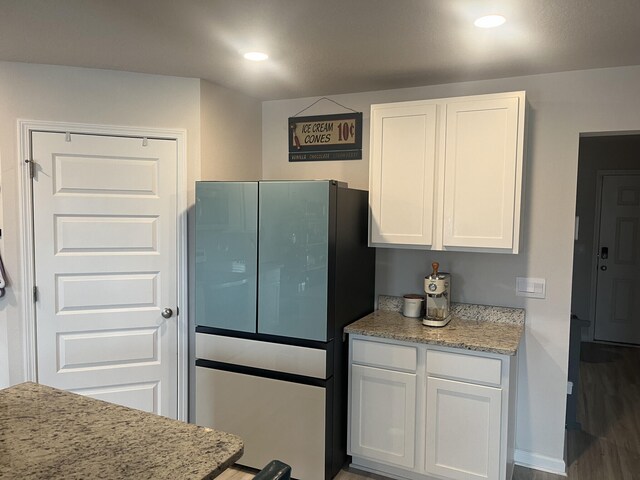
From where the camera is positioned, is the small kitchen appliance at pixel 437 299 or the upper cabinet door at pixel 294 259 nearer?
the upper cabinet door at pixel 294 259

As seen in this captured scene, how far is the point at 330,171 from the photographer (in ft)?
11.1

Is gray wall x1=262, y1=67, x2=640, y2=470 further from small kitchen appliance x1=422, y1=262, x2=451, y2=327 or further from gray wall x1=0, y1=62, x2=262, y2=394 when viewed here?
gray wall x1=0, y1=62, x2=262, y2=394

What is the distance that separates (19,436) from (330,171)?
2.49m

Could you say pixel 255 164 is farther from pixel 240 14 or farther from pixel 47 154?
pixel 240 14

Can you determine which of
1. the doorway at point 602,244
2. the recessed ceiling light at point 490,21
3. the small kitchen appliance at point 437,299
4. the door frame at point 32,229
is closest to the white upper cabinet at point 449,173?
the small kitchen appliance at point 437,299

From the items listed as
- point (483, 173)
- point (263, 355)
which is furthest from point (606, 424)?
point (263, 355)

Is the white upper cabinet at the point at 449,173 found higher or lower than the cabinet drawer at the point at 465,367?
higher

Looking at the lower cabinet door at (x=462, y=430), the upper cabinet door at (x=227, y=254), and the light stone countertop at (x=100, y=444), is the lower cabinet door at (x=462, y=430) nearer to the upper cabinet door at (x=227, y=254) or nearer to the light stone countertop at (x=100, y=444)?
the upper cabinet door at (x=227, y=254)

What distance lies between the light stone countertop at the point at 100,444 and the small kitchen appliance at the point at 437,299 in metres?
1.69

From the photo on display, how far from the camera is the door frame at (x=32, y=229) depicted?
2730mm

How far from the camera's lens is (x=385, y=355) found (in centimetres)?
265

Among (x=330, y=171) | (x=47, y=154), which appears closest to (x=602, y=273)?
(x=330, y=171)

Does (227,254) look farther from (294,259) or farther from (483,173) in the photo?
(483,173)

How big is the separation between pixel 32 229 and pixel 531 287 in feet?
9.72
